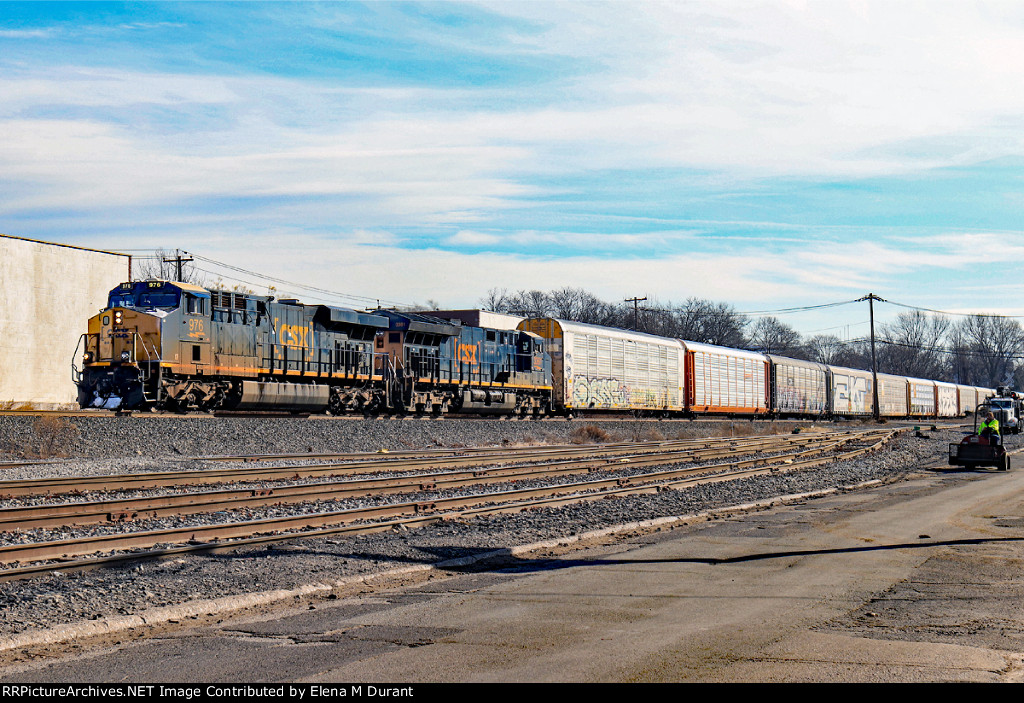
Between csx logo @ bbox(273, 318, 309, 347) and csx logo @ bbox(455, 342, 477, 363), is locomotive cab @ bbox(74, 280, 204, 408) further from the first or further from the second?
csx logo @ bbox(455, 342, 477, 363)

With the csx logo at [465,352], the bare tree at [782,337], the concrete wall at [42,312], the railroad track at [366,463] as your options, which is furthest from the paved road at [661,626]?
the bare tree at [782,337]

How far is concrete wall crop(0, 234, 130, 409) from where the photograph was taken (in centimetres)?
3744

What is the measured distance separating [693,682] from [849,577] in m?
4.00

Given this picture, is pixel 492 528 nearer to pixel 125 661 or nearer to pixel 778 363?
pixel 125 661

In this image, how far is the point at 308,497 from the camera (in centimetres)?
1477

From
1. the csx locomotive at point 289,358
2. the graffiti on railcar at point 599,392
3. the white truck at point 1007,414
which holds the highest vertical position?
the csx locomotive at point 289,358

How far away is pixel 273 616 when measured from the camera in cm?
704

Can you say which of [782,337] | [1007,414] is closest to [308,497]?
[1007,414]

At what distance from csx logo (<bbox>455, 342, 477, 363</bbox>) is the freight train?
1.8 inches

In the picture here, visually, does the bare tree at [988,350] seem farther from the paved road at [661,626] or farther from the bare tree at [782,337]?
the paved road at [661,626]

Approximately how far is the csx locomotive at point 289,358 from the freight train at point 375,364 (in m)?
0.04

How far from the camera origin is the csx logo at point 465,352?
107ft

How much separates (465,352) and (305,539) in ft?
74.1
